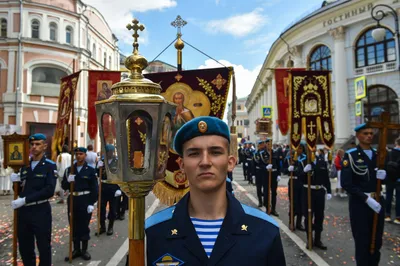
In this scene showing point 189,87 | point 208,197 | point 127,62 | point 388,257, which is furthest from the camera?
point 388,257

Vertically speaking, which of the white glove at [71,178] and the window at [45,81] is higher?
the window at [45,81]

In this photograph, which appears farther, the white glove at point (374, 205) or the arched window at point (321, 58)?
the arched window at point (321, 58)

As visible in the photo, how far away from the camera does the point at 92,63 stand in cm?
2948

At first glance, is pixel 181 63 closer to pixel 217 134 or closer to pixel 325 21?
pixel 217 134

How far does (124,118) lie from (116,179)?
36 centimetres

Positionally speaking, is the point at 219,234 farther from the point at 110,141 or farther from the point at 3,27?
the point at 3,27

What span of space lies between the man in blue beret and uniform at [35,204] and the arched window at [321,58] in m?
25.4

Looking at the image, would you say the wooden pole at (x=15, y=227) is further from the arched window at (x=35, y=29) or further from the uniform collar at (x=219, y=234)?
the arched window at (x=35, y=29)

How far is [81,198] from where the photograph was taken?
5.89 m

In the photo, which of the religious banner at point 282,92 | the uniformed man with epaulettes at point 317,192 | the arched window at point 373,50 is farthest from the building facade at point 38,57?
the arched window at point 373,50

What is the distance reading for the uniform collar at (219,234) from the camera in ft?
5.11

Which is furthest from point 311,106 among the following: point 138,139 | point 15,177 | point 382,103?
point 382,103

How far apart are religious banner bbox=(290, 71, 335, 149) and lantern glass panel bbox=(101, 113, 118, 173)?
545 centimetres

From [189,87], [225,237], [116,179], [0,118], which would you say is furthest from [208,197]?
[0,118]
